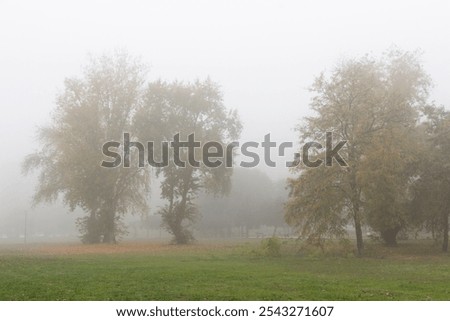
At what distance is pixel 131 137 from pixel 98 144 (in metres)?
3.53

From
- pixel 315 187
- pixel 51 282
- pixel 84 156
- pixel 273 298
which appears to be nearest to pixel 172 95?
pixel 84 156

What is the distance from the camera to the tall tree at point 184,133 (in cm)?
5150

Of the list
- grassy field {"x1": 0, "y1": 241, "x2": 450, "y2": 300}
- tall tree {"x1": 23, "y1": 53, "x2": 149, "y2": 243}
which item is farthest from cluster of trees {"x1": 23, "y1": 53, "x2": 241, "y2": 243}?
grassy field {"x1": 0, "y1": 241, "x2": 450, "y2": 300}

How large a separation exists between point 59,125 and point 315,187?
106 feet

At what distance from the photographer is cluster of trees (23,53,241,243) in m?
51.4

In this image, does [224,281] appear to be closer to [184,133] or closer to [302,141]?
[302,141]

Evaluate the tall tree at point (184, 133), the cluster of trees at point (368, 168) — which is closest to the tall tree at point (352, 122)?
the cluster of trees at point (368, 168)

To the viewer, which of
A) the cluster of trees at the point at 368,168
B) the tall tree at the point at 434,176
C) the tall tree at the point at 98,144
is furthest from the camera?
the tall tree at the point at 98,144

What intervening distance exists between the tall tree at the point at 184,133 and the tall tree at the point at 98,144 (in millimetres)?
2563

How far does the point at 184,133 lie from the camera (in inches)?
2064

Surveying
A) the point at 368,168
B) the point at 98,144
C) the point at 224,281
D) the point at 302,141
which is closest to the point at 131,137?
the point at 98,144

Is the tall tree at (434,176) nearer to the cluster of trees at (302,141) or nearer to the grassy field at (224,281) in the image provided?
the cluster of trees at (302,141)

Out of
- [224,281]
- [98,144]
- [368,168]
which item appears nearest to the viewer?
[224,281]

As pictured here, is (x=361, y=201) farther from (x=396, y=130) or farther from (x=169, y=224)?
(x=169, y=224)
